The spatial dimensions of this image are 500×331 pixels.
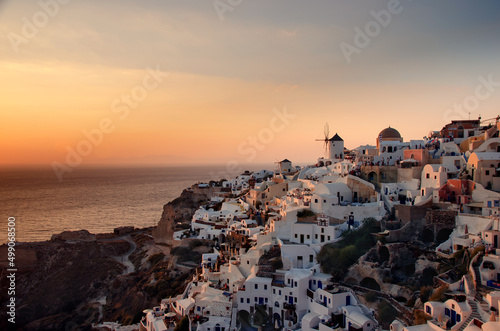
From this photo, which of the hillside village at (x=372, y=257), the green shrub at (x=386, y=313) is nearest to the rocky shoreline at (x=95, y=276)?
the hillside village at (x=372, y=257)

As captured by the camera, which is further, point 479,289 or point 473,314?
point 479,289

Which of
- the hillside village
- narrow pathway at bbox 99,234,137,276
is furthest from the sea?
the hillside village

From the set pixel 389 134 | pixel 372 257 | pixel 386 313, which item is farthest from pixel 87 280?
pixel 389 134

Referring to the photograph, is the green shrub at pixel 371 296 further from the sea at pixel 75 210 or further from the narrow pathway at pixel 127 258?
the sea at pixel 75 210

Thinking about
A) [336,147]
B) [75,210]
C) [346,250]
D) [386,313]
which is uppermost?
[336,147]

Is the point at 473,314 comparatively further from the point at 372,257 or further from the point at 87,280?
the point at 87,280

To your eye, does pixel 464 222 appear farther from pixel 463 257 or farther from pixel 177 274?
pixel 177 274

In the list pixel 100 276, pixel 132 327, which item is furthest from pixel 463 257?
pixel 100 276
